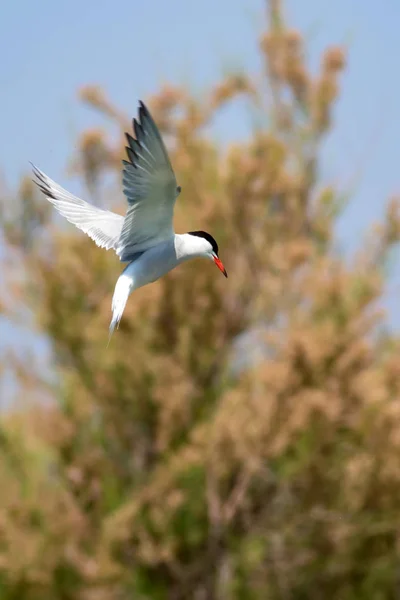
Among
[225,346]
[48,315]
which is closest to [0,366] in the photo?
[48,315]

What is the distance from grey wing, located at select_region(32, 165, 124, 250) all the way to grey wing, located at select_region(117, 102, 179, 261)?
26 cm

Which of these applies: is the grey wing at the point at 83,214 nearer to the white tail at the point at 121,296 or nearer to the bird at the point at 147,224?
the bird at the point at 147,224

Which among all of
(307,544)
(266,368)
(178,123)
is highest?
(178,123)

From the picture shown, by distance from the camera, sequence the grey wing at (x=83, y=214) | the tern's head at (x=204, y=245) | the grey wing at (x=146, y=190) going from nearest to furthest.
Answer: the grey wing at (x=146, y=190), the tern's head at (x=204, y=245), the grey wing at (x=83, y=214)

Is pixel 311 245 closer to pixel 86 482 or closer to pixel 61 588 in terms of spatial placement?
pixel 86 482

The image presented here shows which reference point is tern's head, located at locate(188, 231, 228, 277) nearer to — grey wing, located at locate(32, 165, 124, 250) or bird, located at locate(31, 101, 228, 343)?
bird, located at locate(31, 101, 228, 343)

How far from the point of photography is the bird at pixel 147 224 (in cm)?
336

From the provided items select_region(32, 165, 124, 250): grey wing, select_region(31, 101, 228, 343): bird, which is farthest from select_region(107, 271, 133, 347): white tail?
select_region(32, 165, 124, 250): grey wing

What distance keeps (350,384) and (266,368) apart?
666 millimetres

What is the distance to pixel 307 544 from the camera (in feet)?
33.2

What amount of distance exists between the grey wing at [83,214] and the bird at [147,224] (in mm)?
45

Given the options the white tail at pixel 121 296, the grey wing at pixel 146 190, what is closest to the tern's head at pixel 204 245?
the grey wing at pixel 146 190

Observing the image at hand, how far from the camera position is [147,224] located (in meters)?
3.65

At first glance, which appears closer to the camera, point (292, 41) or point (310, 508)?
point (310, 508)
